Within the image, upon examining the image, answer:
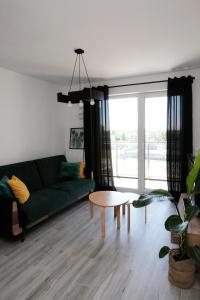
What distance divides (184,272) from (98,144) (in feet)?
10.4

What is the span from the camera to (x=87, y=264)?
2324 millimetres

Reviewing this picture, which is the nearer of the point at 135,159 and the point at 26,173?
the point at 26,173

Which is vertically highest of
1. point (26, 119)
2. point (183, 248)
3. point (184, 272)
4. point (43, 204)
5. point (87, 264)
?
point (26, 119)

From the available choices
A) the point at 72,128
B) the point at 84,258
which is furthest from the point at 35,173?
the point at 84,258

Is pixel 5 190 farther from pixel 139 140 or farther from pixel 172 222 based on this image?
pixel 139 140

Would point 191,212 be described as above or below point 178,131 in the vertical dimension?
below

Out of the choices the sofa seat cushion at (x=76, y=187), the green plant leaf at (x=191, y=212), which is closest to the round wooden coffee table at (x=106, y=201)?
the sofa seat cushion at (x=76, y=187)

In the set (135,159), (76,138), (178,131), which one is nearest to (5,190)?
(76,138)

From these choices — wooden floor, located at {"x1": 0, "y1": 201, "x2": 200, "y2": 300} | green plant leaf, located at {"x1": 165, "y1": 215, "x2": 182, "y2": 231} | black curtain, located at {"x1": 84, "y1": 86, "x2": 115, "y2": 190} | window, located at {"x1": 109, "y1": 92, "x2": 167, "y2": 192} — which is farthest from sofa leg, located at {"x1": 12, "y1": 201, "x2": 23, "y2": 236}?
window, located at {"x1": 109, "y1": 92, "x2": 167, "y2": 192}

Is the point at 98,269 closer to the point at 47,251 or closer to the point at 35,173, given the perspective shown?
the point at 47,251

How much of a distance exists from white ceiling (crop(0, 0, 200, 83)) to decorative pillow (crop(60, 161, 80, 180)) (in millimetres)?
1939

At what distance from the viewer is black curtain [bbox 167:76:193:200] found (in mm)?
3943

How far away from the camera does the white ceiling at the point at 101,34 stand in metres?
1.95

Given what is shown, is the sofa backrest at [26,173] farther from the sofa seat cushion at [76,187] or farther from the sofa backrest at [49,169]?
the sofa seat cushion at [76,187]
